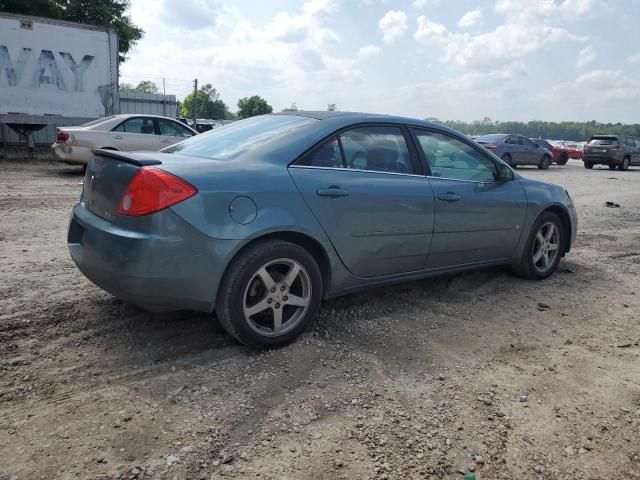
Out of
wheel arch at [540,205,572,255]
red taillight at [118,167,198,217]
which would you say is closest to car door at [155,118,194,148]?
wheel arch at [540,205,572,255]

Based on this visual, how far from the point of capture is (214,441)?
234cm

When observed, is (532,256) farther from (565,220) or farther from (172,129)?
(172,129)

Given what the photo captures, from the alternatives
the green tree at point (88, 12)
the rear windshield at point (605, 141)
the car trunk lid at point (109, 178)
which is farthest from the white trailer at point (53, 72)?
the rear windshield at point (605, 141)

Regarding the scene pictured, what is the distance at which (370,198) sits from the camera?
11.7 feet

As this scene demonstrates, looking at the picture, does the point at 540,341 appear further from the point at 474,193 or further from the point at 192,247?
the point at 192,247

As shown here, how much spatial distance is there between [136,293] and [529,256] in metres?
3.65

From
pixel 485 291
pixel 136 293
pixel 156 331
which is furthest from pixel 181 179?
pixel 485 291

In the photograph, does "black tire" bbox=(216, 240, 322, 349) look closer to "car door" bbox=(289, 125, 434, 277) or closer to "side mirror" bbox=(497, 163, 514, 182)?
"car door" bbox=(289, 125, 434, 277)

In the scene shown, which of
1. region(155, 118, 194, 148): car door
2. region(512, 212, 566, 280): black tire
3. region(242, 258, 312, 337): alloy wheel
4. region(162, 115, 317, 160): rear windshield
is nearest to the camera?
region(242, 258, 312, 337): alloy wheel

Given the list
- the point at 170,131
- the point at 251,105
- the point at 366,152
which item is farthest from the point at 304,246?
the point at 251,105

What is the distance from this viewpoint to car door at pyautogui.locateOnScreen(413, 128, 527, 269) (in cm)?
407

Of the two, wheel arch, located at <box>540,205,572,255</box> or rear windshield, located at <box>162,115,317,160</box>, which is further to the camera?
wheel arch, located at <box>540,205,572,255</box>

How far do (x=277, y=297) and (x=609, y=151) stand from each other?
25422mm

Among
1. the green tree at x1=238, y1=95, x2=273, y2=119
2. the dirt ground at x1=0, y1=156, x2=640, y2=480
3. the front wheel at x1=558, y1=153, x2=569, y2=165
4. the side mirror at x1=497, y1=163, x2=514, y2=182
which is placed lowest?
the dirt ground at x1=0, y1=156, x2=640, y2=480
